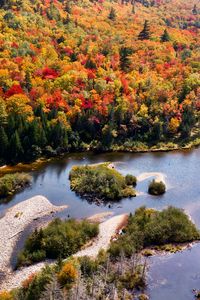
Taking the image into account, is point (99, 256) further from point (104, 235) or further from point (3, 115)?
point (3, 115)

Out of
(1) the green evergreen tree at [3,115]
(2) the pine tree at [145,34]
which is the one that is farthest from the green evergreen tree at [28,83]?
(2) the pine tree at [145,34]

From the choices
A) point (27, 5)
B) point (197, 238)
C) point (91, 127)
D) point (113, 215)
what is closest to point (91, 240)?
point (113, 215)

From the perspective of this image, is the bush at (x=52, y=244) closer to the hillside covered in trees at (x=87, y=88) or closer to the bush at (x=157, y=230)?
the bush at (x=157, y=230)

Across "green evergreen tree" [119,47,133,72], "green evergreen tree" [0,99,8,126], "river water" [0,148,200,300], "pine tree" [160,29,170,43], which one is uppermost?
"pine tree" [160,29,170,43]

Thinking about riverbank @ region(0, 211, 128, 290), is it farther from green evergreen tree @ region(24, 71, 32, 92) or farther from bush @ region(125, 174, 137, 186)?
green evergreen tree @ region(24, 71, 32, 92)

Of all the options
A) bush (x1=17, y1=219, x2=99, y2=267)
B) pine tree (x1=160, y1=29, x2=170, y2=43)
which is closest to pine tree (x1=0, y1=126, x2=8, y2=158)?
bush (x1=17, y1=219, x2=99, y2=267)

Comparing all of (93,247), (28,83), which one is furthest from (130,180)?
(28,83)
